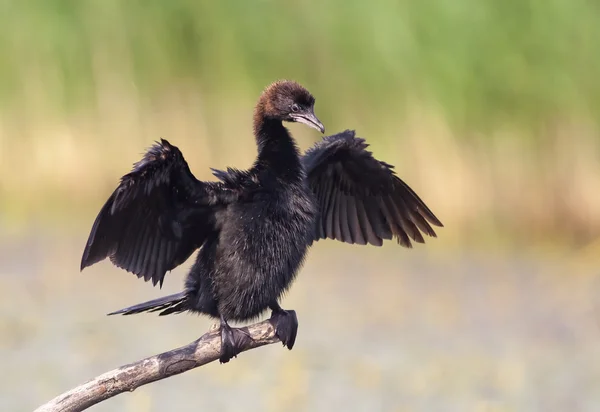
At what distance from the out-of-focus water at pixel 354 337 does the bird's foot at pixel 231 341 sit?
178 centimetres

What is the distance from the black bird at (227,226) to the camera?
362 centimetres

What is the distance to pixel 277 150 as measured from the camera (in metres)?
4.01

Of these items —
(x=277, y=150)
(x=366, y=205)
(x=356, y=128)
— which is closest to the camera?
(x=277, y=150)

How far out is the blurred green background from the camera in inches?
263

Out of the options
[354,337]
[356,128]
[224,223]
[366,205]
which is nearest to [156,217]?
[224,223]

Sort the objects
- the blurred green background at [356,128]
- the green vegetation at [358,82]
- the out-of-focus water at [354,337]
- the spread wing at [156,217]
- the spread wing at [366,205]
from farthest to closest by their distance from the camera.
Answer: the green vegetation at [358,82]
the blurred green background at [356,128]
the out-of-focus water at [354,337]
the spread wing at [366,205]
the spread wing at [156,217]

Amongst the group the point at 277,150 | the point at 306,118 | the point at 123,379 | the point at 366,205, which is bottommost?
the point at 123,379

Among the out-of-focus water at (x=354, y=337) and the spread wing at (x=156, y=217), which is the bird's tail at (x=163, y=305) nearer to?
the spread wing at (x=156, y=217)

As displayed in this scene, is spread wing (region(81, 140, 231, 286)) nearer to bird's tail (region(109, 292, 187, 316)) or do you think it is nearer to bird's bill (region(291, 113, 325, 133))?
bird's tail (region(109, 292, 187, 316))

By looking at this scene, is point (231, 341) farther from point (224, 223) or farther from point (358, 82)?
point (358, 82)

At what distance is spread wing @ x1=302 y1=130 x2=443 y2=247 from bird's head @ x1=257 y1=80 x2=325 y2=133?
409mm

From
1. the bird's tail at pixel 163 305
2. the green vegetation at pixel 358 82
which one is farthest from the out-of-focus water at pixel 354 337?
the bird's tail at pixel 163 305

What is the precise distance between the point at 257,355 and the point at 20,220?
240cm

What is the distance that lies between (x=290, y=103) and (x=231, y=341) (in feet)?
2.94
